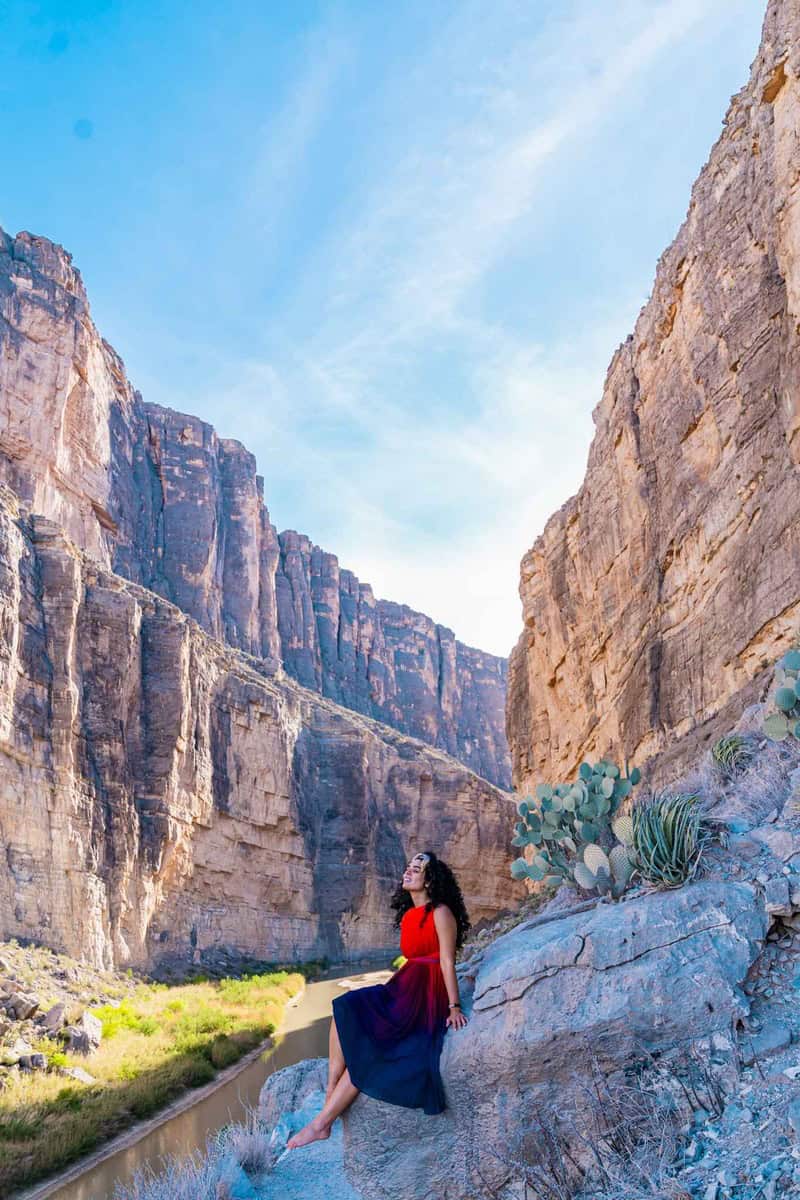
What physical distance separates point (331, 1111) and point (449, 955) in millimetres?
1179

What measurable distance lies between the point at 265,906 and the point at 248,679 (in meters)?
12.2

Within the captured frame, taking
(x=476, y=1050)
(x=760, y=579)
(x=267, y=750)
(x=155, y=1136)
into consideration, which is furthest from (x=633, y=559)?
(x=267, y=750)

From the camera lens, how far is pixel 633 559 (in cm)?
2362

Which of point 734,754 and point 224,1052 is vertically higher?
point 734,754

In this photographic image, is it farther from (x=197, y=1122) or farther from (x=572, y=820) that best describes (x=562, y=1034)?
(x=197, y=1122)

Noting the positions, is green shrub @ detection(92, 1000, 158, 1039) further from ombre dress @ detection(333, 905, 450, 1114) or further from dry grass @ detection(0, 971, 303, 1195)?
ombre dress @ detection(333, 905, 450, 1114)

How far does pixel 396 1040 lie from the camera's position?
495 centimetres

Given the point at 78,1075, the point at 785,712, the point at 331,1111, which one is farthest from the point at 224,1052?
the point at 785,712

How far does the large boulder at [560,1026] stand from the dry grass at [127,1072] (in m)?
9.51

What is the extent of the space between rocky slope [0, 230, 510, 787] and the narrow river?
1375 inches

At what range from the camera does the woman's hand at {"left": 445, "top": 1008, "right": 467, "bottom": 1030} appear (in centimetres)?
495

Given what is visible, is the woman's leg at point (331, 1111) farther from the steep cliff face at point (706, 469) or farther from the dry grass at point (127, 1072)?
the steep cliff face at point (706, 469)

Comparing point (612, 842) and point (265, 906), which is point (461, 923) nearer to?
point (612, 842)

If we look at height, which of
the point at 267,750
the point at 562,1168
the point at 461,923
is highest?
the point at 267,750
